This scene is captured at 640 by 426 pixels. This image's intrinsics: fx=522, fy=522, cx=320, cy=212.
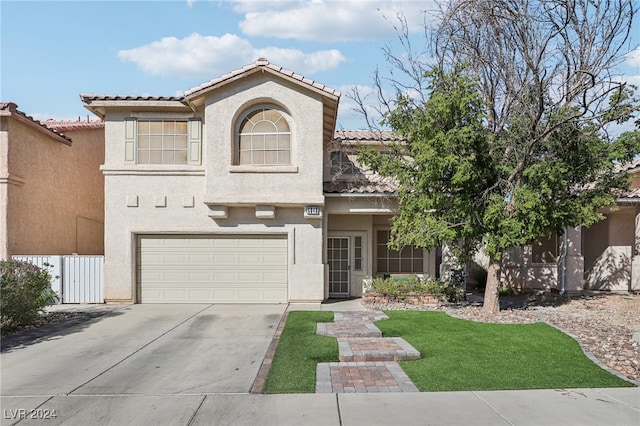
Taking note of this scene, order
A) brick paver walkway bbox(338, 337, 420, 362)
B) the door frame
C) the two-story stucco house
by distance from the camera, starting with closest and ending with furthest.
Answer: brick paver walkway bbox(338, 337, 420, 362) → the two-story stucco house → the door frame

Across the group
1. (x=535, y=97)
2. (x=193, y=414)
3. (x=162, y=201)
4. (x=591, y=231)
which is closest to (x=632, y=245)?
(x=591, y=231)

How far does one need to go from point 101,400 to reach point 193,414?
4.51ft

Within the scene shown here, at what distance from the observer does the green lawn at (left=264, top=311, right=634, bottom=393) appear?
7.14m

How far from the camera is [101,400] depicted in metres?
6.54

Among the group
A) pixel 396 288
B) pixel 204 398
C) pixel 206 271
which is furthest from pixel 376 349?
pixel 206 271

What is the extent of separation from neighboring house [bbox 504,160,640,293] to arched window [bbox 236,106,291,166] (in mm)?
9530

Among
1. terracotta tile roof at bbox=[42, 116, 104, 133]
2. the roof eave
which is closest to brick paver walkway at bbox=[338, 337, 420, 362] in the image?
the roof eave

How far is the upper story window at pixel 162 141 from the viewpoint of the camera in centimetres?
1545

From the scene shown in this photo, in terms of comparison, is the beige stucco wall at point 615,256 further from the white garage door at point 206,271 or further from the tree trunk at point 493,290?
the white garage door at point 206,271

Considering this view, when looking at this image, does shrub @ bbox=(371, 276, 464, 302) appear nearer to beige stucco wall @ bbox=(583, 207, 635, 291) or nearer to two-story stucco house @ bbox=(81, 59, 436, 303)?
two-story stucco house @ bbox=(81, 59, 436, 303)

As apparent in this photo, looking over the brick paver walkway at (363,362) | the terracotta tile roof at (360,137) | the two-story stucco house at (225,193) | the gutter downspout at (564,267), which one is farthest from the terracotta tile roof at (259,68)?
the gutter downspout at (564,267)

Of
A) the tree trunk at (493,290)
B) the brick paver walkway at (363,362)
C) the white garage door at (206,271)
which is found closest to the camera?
the brick paver walkway at (363,362)

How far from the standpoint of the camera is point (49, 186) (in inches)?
682

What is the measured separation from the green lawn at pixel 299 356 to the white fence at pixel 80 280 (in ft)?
21.6
